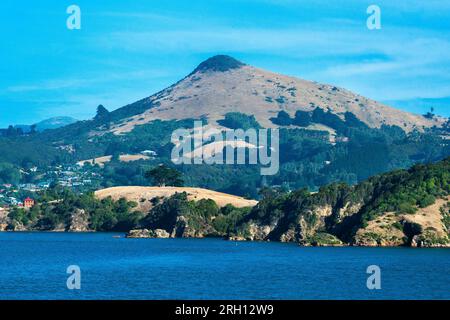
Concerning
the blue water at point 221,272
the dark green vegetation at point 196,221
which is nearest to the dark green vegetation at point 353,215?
the dark green vegetation at point 196,221

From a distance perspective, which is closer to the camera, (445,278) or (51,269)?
(445,278)

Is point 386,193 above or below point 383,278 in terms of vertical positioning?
above

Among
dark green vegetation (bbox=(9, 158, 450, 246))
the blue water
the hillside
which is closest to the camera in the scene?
the blue water

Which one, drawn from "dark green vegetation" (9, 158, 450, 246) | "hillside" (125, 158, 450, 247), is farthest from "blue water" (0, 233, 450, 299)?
"dark green vegetation" (9, 158, 450, 246)

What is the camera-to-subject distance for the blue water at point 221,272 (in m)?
86.7

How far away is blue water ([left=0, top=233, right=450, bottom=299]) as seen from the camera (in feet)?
284

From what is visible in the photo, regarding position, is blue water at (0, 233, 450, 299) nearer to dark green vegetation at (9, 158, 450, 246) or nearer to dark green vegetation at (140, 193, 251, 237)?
dark green vegetation at (9, 158, 450, 246)

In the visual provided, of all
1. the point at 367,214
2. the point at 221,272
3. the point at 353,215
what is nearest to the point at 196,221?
the point at 353,215

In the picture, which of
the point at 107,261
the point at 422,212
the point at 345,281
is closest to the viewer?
the point at 345,281

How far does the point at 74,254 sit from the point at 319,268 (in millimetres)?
39543

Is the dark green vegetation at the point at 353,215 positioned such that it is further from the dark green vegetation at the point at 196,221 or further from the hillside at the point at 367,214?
the dark green vegetation at the point at 196,221
